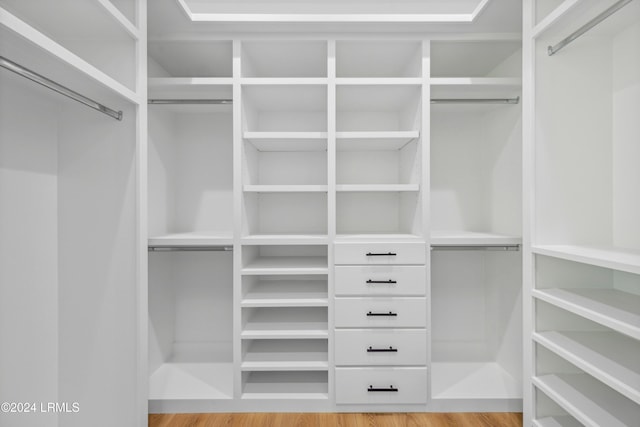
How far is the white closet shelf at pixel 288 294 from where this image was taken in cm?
200

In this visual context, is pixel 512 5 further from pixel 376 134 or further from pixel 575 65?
pixel 376 134

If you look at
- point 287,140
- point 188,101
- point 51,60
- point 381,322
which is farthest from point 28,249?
point 381,322

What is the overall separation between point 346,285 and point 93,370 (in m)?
1.32

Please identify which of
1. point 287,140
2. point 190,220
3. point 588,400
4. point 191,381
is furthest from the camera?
point 190,220

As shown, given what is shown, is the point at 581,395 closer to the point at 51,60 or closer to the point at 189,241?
the point at 189,241

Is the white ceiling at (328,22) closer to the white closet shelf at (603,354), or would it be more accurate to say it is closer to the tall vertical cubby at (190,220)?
the tall vertical cubby at (190,220)

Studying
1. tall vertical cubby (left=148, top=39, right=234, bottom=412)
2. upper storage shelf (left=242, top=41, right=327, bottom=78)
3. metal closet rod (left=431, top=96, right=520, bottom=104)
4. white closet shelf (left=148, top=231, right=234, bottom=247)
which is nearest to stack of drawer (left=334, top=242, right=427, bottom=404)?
white closet shelf (left=148, top=231, right=234, bottom=247)

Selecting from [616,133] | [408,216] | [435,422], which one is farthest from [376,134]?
[435,422]

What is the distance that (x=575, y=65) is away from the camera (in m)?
1.62

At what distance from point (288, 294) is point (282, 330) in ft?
0.72

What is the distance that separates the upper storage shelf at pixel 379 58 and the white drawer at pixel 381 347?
1487 millimetres

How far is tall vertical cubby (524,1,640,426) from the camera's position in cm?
157

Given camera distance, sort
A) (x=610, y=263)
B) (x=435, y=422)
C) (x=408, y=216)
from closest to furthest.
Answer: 1. (x=610, y=263)
2. (x=435, y=422)
3. (x=408, y=216)

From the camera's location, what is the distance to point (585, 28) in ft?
4.48
